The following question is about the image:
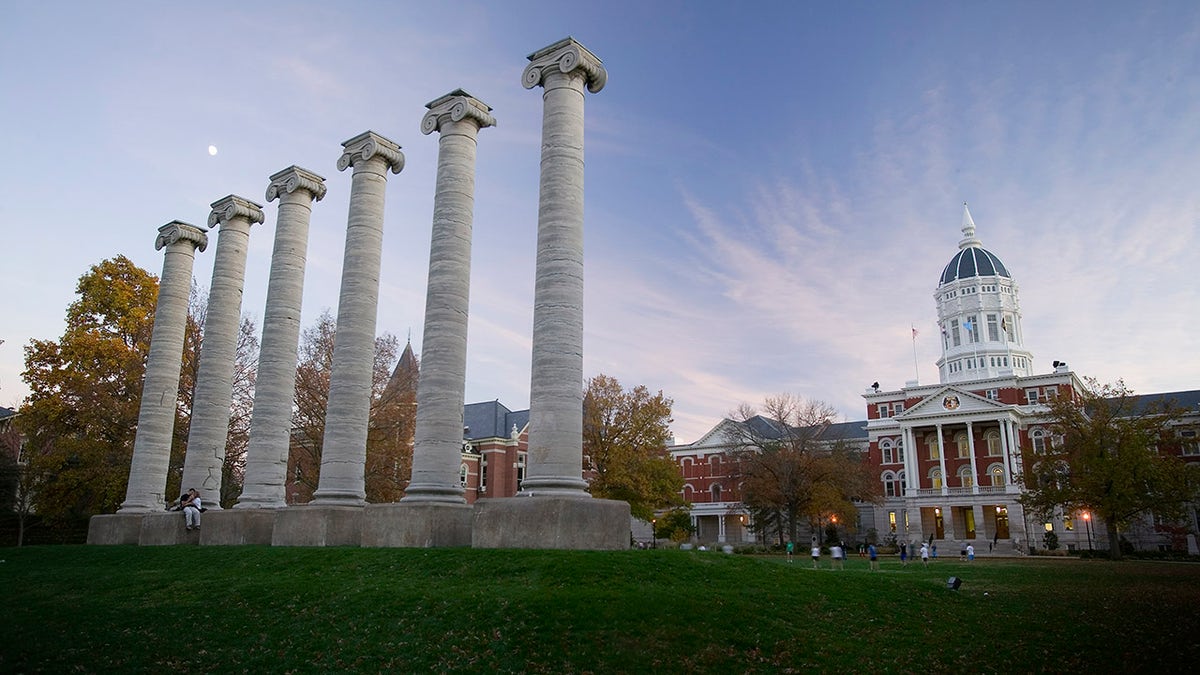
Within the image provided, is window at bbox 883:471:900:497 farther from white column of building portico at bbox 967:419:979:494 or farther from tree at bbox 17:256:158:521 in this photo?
tree at bbox 17:256:158:521

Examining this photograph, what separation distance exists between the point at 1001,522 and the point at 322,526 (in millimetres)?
78686

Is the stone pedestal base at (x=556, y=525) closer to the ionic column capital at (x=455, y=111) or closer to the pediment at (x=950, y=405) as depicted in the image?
the ionic column capital at (x=455, y=111)

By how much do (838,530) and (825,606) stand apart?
241 ft

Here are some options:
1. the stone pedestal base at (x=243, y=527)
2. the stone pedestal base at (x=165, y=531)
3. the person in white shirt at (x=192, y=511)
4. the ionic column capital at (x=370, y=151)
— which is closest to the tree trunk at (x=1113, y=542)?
the ionic column capital at (x=370, y=151)

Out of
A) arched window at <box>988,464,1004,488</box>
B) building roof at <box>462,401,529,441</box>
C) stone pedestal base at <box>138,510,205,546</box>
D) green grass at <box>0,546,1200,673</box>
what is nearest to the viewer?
green grass at <box>0,546,1200,673</box>

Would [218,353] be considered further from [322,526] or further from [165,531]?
[322,526]

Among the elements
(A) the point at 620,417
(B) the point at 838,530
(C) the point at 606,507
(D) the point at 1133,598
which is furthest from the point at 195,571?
(B) the point at 838,530

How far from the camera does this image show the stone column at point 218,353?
34.5 m

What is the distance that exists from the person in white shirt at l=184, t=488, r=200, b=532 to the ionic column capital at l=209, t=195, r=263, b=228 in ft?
43.9

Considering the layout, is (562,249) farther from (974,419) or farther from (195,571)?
(974,419)

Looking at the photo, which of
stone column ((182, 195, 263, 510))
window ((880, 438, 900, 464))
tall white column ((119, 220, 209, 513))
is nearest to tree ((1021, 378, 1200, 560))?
window ((880, 438, 900, 464))

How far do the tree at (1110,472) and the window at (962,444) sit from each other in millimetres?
25868

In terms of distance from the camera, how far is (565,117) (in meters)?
25.0

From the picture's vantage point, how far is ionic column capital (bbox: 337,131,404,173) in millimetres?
31266
